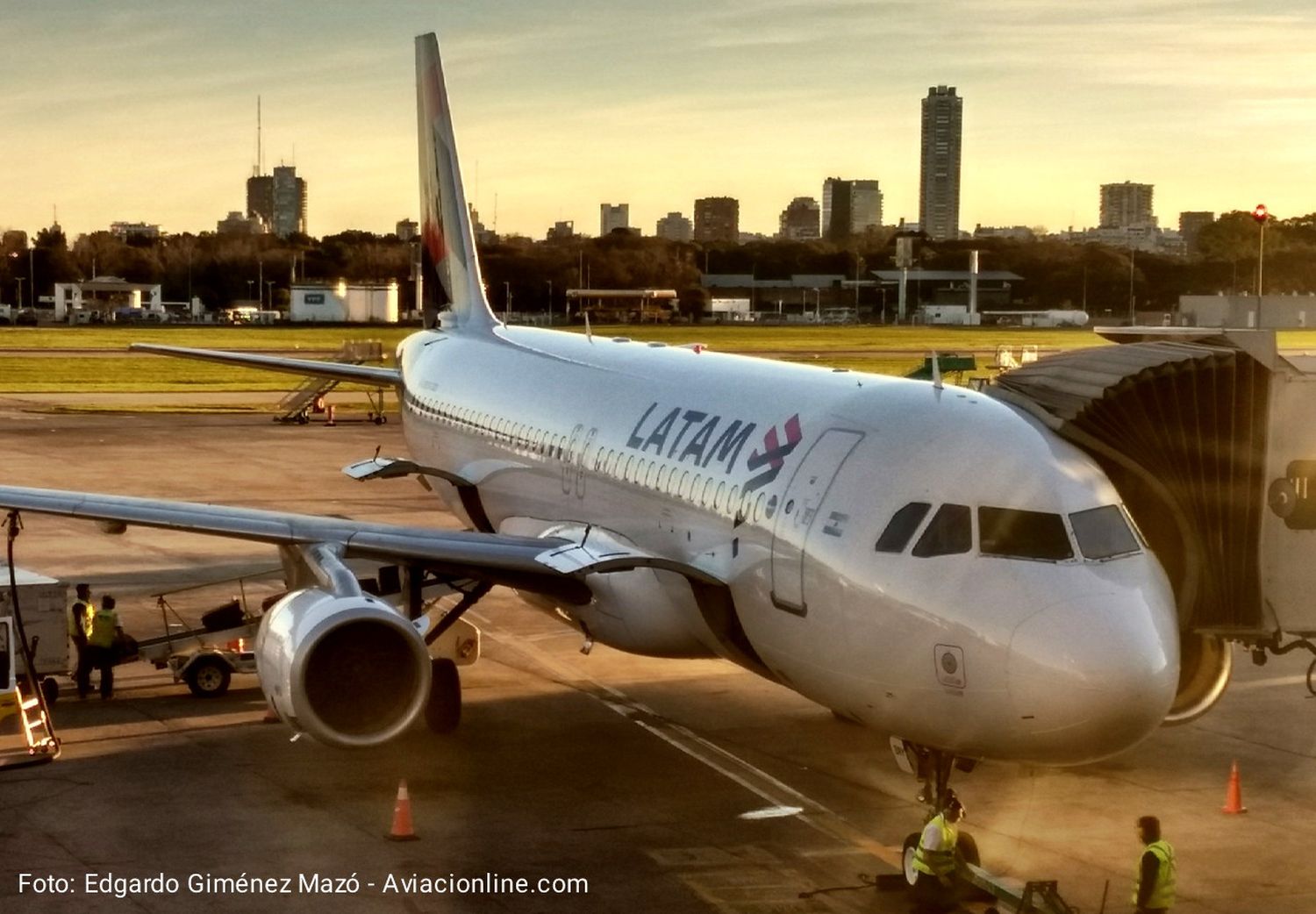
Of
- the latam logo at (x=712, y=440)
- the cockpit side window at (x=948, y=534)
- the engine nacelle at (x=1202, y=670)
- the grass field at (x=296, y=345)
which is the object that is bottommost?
the grass field at (x=296, y=345)

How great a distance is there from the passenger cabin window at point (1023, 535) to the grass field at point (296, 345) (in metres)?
53.7

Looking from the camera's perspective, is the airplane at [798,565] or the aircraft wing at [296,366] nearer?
the airplane at [798,565]

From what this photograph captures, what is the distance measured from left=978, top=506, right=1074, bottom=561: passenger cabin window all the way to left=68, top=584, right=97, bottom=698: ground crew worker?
43.8 feet

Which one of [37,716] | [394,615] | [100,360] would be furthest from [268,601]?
[100,360]

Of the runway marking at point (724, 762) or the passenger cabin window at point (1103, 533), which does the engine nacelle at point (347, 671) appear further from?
the passenger cabin window at point (1103, 533)

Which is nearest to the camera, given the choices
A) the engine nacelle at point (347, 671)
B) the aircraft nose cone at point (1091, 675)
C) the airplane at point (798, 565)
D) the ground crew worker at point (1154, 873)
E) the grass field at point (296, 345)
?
the aircraft nose cone at point (1091, 675)

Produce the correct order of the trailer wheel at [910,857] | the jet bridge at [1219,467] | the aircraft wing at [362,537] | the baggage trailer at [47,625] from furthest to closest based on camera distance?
the baggage trailer at [47,625], the aircraft wing at [362,537], the jet bridge at [1219,467], the trailer wheel at [910,857]

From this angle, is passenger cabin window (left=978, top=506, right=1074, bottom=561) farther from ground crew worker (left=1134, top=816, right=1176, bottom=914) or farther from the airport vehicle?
the airport vehicle

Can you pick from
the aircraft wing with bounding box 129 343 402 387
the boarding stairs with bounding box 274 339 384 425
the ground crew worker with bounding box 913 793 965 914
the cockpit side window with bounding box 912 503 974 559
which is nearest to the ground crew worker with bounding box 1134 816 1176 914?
the ground crew worker with bounding box 913 793 965 914

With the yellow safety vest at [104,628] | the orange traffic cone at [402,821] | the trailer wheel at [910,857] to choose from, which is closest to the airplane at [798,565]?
the trailer wheel at [910,857]

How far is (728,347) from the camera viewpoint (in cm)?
12094

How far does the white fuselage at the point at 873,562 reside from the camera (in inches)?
531

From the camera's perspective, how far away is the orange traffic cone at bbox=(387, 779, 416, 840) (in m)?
17.0

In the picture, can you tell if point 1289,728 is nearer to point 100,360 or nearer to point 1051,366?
point 1051,366
